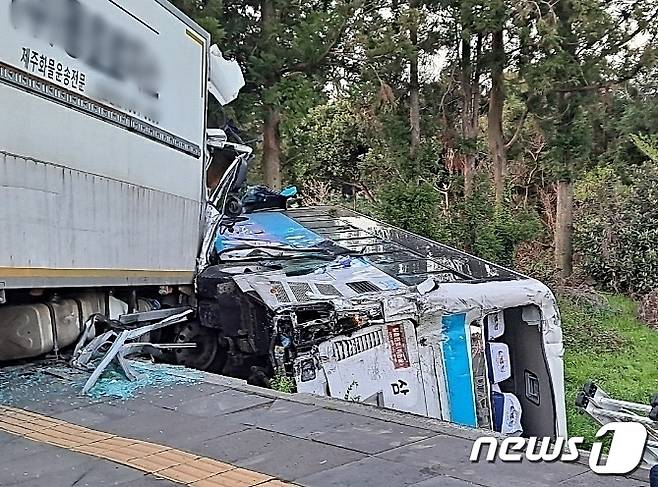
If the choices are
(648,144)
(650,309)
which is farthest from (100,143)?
(648,144)

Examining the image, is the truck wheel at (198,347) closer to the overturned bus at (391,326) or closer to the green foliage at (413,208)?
the overturned bus at (391,326)

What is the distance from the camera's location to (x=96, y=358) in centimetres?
A: 627

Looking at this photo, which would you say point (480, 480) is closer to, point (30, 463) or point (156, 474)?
point (156, 474)

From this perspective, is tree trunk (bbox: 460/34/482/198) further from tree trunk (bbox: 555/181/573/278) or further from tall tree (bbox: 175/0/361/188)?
tall tree (bbox: 175/0/361/188)

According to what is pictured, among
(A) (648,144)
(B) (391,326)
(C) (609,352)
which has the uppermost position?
(A) (648,144)

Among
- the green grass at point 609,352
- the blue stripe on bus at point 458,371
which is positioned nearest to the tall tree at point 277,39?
the green grass at point 609,352

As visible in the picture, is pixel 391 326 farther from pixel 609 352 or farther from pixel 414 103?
pixel 414 103

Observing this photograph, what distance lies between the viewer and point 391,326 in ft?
23.7

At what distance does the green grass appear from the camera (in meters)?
10.6

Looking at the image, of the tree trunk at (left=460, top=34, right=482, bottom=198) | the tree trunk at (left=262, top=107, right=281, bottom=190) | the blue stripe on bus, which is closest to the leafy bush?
the tree trunk at (left=460, top=34, right=482, bottom=198)

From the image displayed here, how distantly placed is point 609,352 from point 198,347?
25.3 feet

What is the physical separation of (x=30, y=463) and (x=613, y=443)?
109 inches

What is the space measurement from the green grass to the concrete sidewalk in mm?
5142

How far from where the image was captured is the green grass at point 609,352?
10562mm
